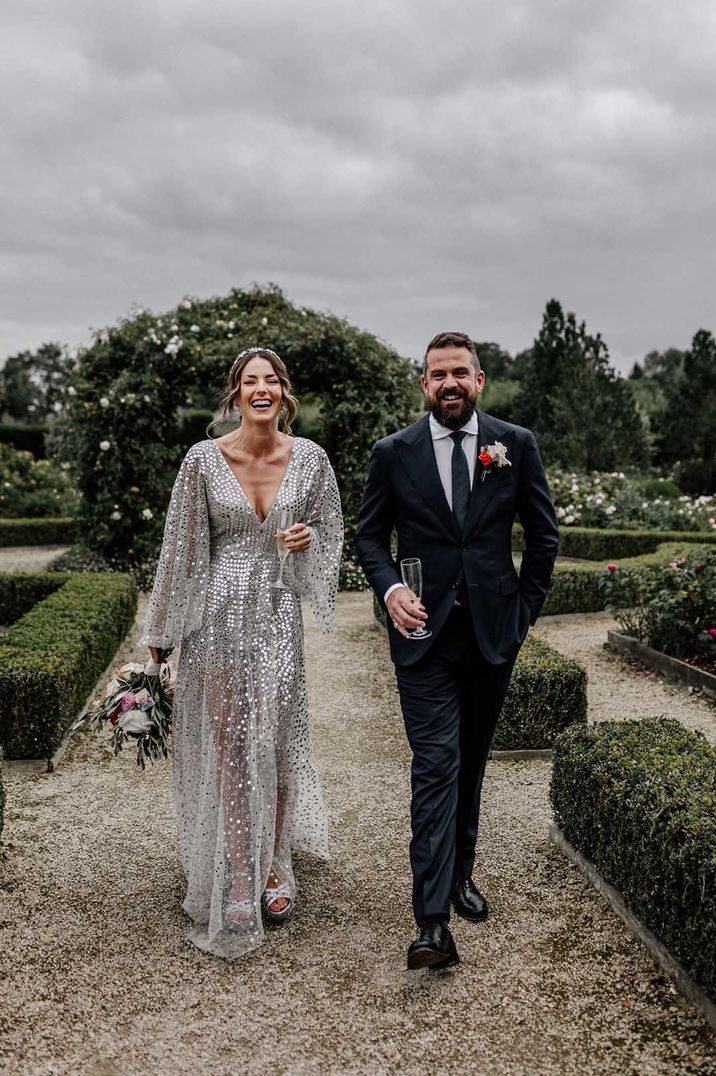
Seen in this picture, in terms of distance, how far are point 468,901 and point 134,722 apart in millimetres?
1311

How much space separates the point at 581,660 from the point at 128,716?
16.6 feet

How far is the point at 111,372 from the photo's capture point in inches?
462

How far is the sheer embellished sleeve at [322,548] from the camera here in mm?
3383

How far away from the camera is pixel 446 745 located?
2.94m

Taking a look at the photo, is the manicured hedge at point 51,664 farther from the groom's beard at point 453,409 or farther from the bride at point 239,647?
the groom's beard at point 453,409

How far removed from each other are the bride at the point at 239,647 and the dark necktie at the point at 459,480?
1.67 ft

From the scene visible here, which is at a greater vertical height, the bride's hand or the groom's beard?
the groom's beard

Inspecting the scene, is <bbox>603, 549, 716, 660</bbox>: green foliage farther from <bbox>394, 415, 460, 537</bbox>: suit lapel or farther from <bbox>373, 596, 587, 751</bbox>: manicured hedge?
<bbox>394, 415, 460, 537</bbox>: suit lapel

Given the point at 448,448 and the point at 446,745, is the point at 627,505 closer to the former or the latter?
the point at 448,448

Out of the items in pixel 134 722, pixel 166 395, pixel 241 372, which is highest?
pixel 166 395

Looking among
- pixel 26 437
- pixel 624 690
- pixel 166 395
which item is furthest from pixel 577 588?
pixel 26 437

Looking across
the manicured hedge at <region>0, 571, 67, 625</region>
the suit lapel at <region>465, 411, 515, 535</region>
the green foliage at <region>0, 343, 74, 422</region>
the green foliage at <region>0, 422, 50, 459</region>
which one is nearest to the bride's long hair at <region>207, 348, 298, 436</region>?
the suit lapel at <region>465, 411, 515, 535</region>

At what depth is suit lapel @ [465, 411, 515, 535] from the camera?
9.84 feet

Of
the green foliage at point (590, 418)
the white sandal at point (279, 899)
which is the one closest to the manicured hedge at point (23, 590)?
the white sandal at point (279, 899)
